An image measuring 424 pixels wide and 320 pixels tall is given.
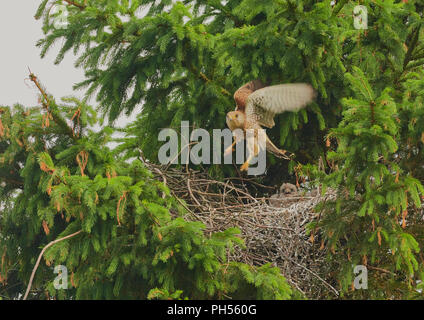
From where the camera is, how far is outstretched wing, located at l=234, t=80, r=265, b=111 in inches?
261

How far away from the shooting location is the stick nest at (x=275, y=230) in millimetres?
6684

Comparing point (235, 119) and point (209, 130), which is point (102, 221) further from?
point (209, 130)

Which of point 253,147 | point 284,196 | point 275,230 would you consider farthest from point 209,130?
point 275,230

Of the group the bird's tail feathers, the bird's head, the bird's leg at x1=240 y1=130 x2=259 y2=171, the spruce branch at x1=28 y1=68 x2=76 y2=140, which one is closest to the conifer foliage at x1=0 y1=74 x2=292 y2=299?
the spruce branch at x1=28 y1=68 x2=76 y2=140

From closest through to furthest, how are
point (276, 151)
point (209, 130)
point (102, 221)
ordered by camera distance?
point (102, 221)
point (276, 151)
point (209, 130)

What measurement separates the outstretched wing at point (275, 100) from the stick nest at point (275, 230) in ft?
2.77

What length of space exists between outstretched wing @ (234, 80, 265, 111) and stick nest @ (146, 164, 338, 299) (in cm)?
92

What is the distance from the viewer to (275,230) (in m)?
6.88

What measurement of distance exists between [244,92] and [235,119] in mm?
265

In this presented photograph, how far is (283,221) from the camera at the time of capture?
6891 mm

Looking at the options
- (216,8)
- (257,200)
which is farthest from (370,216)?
(216,8)

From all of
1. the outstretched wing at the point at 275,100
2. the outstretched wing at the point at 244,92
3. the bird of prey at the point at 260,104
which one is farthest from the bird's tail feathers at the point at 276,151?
the outstretched wing at the point at 244,92

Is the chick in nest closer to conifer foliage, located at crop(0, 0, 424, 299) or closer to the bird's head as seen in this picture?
conifer foliage, located at crop(0, 0, 424, 299)
